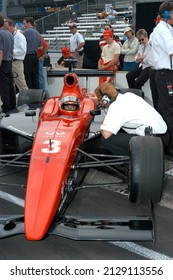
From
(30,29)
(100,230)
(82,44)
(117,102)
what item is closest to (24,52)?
(30,29)

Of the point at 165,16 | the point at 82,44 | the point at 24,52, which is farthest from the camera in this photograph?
the point at 82,44

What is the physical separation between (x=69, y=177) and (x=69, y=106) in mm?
1049

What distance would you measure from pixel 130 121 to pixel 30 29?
17.4 feet

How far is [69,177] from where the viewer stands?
3.30m

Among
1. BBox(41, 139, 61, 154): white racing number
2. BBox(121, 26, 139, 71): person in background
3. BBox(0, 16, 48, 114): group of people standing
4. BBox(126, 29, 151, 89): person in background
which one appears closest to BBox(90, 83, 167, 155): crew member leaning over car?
BBox(41, 139, 61, 154): white racing number

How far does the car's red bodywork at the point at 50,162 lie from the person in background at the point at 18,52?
3.99 m

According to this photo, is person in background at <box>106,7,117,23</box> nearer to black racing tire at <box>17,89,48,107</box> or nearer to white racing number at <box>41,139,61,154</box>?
black racing tire at <box>17,89,48,107</box>

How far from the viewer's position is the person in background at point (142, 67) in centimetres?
669

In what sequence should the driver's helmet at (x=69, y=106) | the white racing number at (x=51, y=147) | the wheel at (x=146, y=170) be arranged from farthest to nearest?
the driver's helmet at (x=69, y=106) → the white racing number at (x=51, y=147) → the wheel at (x=146, y=170)

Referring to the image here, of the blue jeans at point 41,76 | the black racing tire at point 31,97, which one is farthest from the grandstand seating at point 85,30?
the black racing tire at point 31,97

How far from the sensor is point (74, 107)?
410 cm

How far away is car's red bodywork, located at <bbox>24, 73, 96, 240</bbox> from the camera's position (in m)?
2.68

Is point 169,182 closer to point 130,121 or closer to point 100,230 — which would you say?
point 130,121

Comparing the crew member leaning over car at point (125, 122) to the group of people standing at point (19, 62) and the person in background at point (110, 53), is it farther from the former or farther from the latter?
the person in background at point (110, 53)
